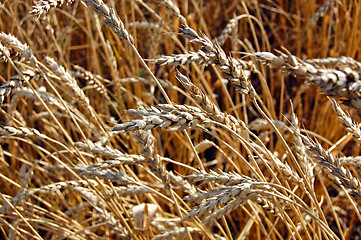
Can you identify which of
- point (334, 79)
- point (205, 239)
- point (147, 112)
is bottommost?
point (205, 239)

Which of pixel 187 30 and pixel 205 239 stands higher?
pixel 187 30

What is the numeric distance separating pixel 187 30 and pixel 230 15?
2.33 m

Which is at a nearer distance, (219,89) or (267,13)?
(219,89)

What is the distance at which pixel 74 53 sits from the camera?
9.54 feet

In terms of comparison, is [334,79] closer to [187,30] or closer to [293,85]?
[187,30]

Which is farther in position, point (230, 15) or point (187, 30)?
point (230, 15)

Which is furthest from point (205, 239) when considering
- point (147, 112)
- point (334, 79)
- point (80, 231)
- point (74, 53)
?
point (74, 53)

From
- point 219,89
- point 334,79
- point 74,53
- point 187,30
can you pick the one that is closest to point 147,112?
point 187,30

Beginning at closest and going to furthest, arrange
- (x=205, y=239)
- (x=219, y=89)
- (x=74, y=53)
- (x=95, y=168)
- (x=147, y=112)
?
(x=147, y=112) < (x=95, y=168) < (x=205, y=239) < (x=219, y=89) < (x=74, y=53)

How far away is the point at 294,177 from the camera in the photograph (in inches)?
41.2

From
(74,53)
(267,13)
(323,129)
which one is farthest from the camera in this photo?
(267,13)

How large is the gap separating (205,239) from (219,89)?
1282mm

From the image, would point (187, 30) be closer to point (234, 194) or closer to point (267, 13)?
point (234, 194)

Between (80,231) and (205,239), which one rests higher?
(80,231)
